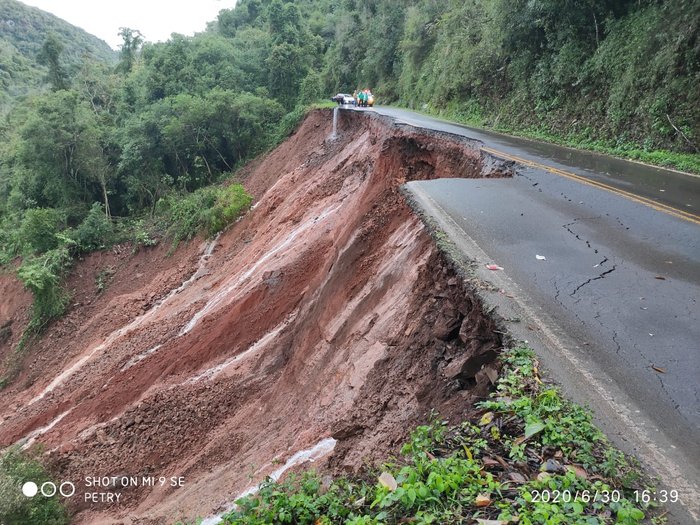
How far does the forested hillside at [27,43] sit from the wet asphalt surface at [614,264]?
73.1 meters

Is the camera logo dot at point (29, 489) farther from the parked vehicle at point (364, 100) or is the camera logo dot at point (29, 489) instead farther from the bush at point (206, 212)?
the parked vehicle at point (364, 100)

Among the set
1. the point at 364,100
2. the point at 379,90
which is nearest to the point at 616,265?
the point at 364,100

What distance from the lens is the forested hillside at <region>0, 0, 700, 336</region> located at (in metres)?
13.1

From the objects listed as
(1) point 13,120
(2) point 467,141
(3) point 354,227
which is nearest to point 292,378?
(3) point 354,227

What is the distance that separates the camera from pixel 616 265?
17.5 ft

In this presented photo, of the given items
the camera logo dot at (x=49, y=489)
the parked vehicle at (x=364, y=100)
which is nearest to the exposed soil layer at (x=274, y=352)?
the camera logo dot at (x=49, y=489)

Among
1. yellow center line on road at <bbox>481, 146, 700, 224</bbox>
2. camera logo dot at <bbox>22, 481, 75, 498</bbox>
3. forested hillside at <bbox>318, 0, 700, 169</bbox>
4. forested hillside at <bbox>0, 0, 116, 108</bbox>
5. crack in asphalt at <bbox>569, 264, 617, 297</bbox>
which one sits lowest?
camera logo dot at <bbox>22, 481, 75, 498</bbox>

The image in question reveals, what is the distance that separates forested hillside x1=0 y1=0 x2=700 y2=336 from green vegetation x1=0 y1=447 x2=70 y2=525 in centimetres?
1105

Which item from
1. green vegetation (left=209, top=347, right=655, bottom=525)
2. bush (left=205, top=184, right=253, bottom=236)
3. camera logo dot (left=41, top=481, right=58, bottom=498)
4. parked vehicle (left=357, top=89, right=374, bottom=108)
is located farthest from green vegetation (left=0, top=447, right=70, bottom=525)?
parked vehicle (left=357, top=89, right=374, bottom=108)

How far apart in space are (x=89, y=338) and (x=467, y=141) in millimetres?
14397

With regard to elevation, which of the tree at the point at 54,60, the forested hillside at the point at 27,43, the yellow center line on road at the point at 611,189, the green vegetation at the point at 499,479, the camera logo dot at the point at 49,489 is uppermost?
the forested hillside at the point at 27,43

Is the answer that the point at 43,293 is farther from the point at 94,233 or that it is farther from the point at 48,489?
the point at 48,489

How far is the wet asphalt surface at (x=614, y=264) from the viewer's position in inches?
138

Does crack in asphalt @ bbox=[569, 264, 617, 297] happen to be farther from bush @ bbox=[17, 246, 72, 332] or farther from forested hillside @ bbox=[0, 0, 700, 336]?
bush @ bbox=[17, 246, 72, 332]
